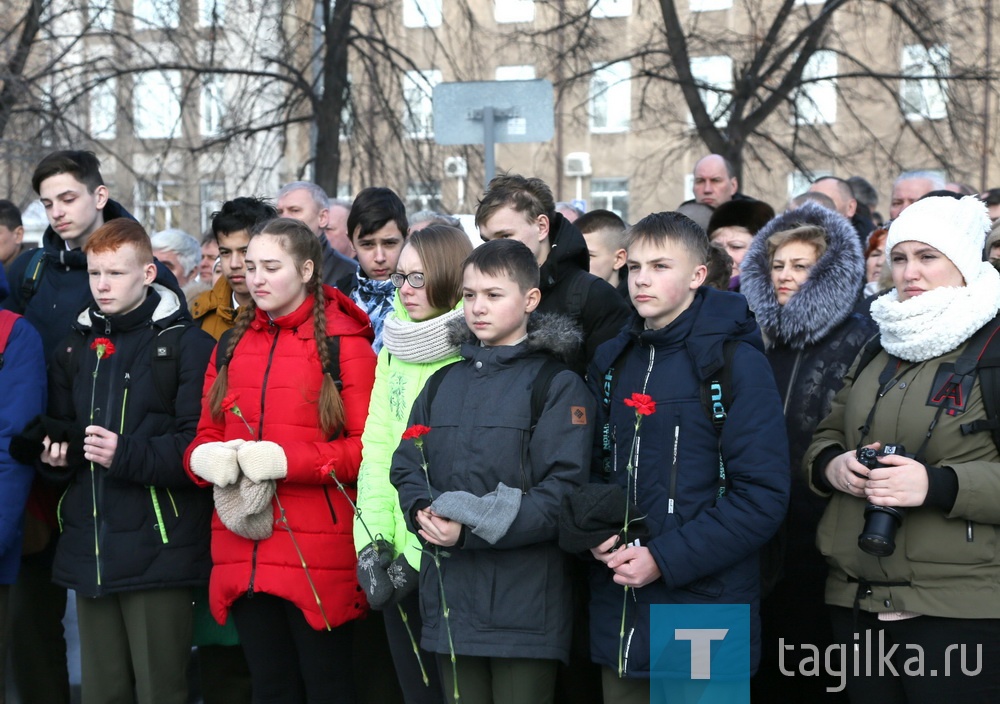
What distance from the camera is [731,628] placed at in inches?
147

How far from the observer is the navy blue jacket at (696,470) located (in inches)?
143

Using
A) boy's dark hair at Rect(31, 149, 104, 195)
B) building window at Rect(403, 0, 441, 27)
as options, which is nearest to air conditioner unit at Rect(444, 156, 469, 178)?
building window at Rect(403, 0, 441, 27)

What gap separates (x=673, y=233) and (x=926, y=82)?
10.9 metres

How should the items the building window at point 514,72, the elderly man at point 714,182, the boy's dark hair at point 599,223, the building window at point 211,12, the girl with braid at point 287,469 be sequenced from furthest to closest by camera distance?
the building window at point 514,72 < the building window at point 211,12 < the elderly man at point 714,182 < the boy's dark hair at point 599,223 < the girl with braid at point 287,469

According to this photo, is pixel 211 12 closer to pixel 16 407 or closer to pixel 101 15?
pixel 101 15

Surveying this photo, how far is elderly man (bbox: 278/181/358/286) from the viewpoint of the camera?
23.1 feet

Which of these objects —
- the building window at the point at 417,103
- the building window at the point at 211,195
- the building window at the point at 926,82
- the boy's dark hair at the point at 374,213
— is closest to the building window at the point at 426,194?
the building window at the point at 417,103

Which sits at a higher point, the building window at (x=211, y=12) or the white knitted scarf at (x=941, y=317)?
the building window at (x=211, y=12)

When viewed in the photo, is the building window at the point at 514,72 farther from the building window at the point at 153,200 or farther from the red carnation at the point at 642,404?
the red carnation at the point at 642,404

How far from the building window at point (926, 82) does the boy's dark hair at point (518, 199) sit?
31.6 ft

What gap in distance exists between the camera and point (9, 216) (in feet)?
23.0

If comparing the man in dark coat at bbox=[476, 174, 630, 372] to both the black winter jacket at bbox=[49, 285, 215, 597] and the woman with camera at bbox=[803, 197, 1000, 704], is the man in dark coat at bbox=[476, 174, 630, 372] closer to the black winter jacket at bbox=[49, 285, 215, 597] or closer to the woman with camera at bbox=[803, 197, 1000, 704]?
the woman with camera at bbox=[803, 197, 1000, 704]

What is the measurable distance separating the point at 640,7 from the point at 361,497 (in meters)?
10.7

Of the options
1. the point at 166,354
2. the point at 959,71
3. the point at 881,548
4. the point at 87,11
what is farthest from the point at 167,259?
the point at 959,71
